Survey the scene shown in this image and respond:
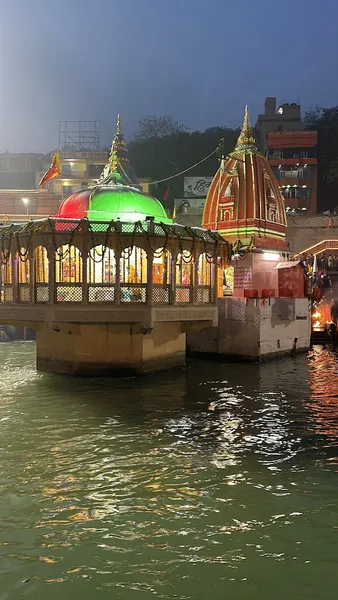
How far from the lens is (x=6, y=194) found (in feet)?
152

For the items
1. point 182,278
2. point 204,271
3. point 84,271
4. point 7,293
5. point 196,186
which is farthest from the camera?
point 196,186

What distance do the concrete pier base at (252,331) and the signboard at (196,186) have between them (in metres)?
35.2

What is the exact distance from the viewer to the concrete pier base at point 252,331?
2250 cm

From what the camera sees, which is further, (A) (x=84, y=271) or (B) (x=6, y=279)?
(B) (x=6, y=279)

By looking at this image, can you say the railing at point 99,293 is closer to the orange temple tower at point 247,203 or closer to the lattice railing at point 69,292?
the lattice railing at point 69,292

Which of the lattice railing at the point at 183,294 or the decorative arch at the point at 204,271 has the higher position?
the decorative arch at the point at 204,271

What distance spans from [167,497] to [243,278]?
74.3ft

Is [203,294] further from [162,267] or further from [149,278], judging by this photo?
[149,278]

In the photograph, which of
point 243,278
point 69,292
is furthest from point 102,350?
point 243,278

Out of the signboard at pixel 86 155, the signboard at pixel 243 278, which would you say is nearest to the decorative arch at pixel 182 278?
the signboard at pixel 243 278

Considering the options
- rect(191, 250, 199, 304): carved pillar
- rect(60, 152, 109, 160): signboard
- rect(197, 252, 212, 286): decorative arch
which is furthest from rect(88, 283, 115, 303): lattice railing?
rect(60, 152, 109, 160): signboard

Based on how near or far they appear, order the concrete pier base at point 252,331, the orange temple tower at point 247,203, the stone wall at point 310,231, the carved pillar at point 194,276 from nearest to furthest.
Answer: the carved pillar at point 194,276, the concrete pier base at point 252,331, the orange temple tower at point 247,203, the stone wall at point 310,231

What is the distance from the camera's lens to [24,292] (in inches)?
720

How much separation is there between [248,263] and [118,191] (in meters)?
11.0
